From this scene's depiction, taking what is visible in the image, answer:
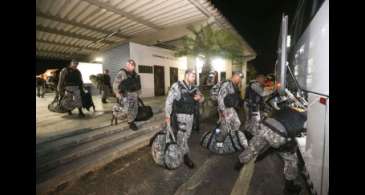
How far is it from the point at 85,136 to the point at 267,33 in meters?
38.4

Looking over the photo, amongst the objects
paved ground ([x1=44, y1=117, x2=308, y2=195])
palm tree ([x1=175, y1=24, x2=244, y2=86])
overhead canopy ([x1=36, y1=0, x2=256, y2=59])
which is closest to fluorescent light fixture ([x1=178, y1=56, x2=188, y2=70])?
palm tree ([x1=175, y1=24, x2=244, y2=86])

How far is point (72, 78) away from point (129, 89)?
7.81 ft

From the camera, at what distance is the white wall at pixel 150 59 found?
1068 cm

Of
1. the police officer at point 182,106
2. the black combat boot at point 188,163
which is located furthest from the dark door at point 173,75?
the black combat boot at point 188,163

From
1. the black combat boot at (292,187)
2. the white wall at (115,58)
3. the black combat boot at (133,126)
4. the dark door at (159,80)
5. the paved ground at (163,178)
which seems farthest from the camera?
the dark door at (159,80)

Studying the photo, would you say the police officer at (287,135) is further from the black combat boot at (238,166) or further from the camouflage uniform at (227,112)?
the camouflage uniform at (227,112)

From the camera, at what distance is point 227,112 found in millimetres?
4727

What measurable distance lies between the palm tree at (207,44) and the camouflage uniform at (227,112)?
4.79 meters

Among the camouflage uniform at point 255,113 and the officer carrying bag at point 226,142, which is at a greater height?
the camouflage uniform at point 255,113

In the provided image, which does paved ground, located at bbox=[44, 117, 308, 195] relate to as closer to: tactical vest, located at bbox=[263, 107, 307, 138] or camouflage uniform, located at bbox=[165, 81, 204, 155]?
camouflage uniform, located at bbox=[165, 81, 204, 155]

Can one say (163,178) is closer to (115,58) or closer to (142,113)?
(142,113)

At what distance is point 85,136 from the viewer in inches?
177

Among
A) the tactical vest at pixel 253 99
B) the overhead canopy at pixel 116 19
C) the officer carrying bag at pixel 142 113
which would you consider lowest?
the officer carrying bag at pixel 142 113

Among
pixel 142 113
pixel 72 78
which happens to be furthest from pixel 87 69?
pixel 142 113
